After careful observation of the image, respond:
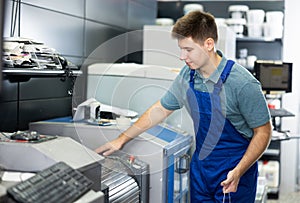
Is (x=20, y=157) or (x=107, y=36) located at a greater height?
(x=107, y=36)

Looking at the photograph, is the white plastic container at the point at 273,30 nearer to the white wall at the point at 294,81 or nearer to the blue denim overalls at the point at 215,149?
the white wall at the point at 294,81

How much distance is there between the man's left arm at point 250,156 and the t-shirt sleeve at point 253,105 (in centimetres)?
4

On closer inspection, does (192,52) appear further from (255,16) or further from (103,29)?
(255,16)

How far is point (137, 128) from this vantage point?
300cm

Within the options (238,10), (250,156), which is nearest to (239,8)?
(238,10)

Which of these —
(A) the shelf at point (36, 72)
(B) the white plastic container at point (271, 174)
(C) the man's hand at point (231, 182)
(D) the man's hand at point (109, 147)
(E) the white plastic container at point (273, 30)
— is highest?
(E) the white plastic container at point (273, 30)

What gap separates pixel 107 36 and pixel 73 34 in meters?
0.73

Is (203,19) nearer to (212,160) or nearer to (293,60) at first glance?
(212,160)

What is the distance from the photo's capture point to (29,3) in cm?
314

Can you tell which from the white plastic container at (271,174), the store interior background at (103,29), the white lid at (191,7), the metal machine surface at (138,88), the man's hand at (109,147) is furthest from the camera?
the white lid at (191,7)

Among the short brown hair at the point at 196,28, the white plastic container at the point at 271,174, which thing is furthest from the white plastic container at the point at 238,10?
the short brown hair at the point at 196,28

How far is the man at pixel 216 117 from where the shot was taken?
105 inches

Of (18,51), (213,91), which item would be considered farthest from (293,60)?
(18,51)

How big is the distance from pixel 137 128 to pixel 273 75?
2221mm
